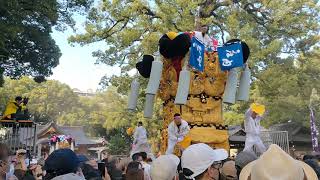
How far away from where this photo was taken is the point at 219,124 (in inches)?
339

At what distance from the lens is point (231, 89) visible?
8289 millimetres

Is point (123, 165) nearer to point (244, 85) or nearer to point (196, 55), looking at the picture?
point (196, 55)

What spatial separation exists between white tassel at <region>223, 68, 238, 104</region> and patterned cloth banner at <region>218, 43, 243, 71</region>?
21cm

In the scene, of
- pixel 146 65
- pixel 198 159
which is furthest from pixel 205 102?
pixel 198 159

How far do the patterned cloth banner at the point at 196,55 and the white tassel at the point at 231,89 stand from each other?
2.37 feet

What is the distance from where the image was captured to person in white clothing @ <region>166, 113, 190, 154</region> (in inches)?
314

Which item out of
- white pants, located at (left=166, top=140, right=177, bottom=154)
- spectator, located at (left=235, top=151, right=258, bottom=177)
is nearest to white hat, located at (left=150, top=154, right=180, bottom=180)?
spectator, located at (left=235, top=151, right=258, bottom=177)

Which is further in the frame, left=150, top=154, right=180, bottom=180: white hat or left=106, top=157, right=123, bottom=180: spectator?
left=106, top=157, right=123, bottom=180: spectator

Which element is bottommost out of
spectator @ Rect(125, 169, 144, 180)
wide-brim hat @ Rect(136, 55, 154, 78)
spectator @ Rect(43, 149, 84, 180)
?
spectator @ Rect(125, 169, 144, 180)

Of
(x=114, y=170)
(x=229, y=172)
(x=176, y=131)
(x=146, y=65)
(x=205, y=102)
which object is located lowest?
(x=114, y=170)

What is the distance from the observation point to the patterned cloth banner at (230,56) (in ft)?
26.7

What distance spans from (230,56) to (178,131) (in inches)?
72.5

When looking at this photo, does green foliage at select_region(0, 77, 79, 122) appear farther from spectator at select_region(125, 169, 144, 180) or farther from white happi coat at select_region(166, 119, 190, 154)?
spectator at select_region(125, 169, 144, 180)

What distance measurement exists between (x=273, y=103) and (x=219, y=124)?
13.2 metres
